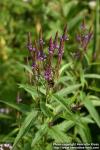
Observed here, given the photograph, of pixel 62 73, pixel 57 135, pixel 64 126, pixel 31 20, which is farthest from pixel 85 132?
pixel 31 20

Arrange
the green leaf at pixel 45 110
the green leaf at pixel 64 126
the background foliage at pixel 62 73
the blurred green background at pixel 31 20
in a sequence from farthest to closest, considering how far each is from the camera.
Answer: the blurred green background at pixel 31 20 < the green leaf at pixel 64 126 < the background foliage at pixel 62 73 < the green leaf at pixel 45 110

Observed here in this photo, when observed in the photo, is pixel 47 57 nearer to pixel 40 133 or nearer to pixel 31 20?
pixel 40 133

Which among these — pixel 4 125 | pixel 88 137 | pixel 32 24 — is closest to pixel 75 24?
pixel 32 24

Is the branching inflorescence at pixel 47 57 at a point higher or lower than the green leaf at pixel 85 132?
higher

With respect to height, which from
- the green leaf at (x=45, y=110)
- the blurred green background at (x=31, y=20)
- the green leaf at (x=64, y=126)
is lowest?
the green leaf at (x=64, y=126)

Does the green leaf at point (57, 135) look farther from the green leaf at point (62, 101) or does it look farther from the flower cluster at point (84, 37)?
the flower cluster at point (84, 37)

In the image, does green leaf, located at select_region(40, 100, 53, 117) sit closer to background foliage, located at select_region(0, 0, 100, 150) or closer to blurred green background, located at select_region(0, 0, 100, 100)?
background foliage, located at select_region(0, 0, 100, 150)

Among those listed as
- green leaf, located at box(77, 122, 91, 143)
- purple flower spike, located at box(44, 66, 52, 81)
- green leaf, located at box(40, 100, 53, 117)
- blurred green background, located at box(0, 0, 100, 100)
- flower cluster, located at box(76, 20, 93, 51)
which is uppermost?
blurred green background, located at box(0, 0, 100, 100)

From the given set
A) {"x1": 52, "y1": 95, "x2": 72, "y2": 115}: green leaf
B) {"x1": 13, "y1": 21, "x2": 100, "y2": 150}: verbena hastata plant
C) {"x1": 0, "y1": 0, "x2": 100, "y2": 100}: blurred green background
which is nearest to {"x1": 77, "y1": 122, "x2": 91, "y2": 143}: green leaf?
{"x1": 13, "y1": 21, "x2": 100, "y2": 150}: verbena hastata plant

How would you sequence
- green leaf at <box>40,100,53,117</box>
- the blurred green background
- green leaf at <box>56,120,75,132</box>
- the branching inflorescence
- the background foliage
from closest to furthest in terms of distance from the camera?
the branching inflorescence, green leaf at <box>40,100,53,117</box>, the background foliage, green leaf at <box>56,120,75,132</box>, the blurred green background

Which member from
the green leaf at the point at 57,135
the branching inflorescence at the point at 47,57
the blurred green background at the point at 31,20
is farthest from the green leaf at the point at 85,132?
the blurred green background at the point at 31,20
